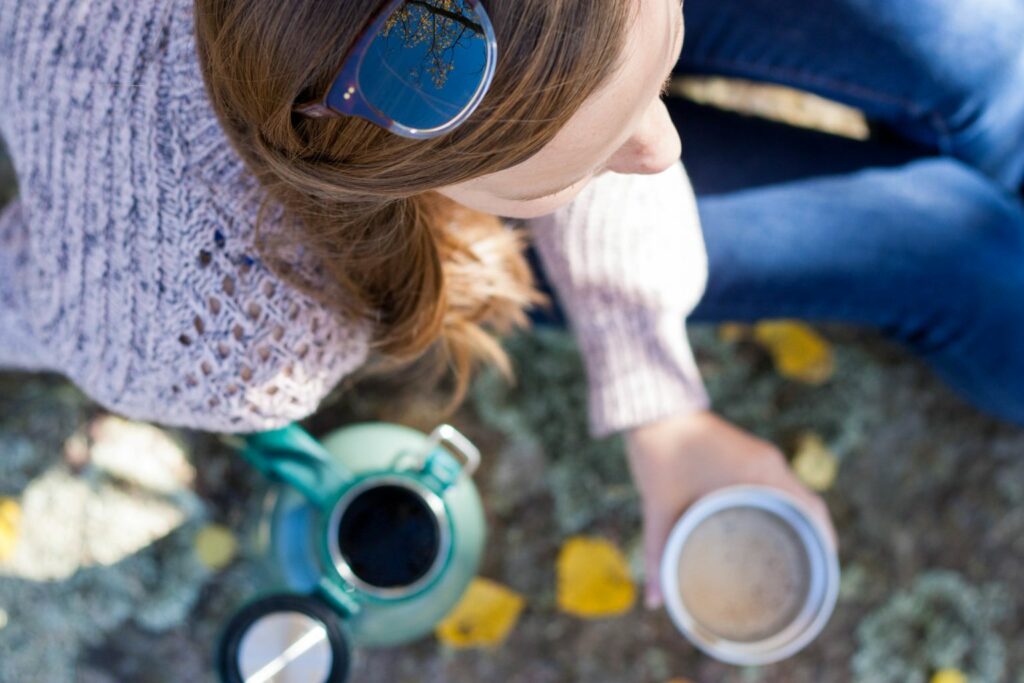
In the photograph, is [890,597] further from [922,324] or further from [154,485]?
[154,485]

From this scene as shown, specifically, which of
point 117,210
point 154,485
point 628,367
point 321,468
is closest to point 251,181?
point 117,210

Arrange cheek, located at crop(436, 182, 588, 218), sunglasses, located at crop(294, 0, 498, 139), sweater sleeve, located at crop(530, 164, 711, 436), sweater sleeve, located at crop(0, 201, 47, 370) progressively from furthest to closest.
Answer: sweater sleeve, located at crop(530, 164, 711, 436), sweater sleeve, located at crop(0, 201, 47, 370), cheek, located at crop(436, 182, 588, 218), sunglasses, located at crop(294, 0, 498, 139)

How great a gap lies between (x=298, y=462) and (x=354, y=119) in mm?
426

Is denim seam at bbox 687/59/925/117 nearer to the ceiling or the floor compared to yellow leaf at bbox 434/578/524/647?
nearer to the ceiling

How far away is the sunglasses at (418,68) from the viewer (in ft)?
1.47

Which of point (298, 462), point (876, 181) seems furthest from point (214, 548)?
point (876, 181)

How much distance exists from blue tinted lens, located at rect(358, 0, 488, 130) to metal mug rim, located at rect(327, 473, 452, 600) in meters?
0.44

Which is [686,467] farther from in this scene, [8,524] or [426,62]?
[8,524]

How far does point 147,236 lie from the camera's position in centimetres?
65

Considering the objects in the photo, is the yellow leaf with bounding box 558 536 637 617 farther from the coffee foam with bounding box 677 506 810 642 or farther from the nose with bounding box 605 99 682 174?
the nose with bounding box 605 99 682 174

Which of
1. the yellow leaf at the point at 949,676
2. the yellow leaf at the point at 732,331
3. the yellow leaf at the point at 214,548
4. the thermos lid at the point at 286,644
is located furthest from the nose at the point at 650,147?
the yellow leaf at the point at 949,676

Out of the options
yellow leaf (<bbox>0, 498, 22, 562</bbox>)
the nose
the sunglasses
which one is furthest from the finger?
yellow leaf (<bbox>0, 498, 22, 562</bbox>)

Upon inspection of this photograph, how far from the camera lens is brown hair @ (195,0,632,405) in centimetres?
46

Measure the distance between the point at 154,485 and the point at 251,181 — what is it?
2.01 ft
